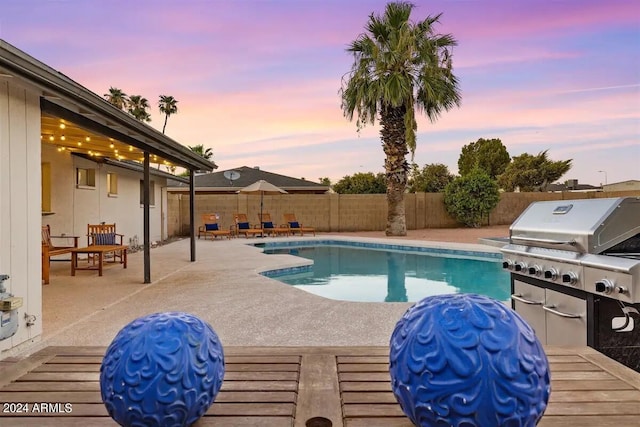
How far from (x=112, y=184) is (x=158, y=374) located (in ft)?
40.9

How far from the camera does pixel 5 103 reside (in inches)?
142

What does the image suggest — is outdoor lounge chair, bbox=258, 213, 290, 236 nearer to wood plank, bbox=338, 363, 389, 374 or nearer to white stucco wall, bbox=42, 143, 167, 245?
white stucco wall, bbox=42, 143, 167, 245

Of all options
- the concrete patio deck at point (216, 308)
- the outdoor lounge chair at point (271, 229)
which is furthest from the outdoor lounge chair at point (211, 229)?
the concrete patio deck at point (216, 308)

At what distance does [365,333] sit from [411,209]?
55.1ft

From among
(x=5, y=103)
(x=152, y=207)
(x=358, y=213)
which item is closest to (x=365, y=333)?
(x=5, y=103)

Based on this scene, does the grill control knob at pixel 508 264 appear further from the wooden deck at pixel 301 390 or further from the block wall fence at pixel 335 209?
the block wall fence at pixel 335 209

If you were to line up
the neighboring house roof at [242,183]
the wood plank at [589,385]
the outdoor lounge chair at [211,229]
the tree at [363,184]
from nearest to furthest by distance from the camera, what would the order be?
the wood plank at [589,385] < the outdoor lounge chair at [211,229] < the neighboring house roof at [242,183] < the tree at [363,184]

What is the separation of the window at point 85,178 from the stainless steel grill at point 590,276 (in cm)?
1061

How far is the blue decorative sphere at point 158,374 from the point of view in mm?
1136

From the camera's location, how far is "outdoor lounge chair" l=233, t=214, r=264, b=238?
17.0 metres

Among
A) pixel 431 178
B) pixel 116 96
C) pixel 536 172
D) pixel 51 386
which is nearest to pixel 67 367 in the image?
pixel 51 386

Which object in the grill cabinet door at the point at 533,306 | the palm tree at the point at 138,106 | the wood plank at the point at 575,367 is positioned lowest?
the grill cabinet door at the point at 533,306

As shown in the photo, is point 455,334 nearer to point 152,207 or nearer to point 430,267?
point 430,267

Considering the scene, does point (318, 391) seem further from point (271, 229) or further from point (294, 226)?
point (294, 226)
